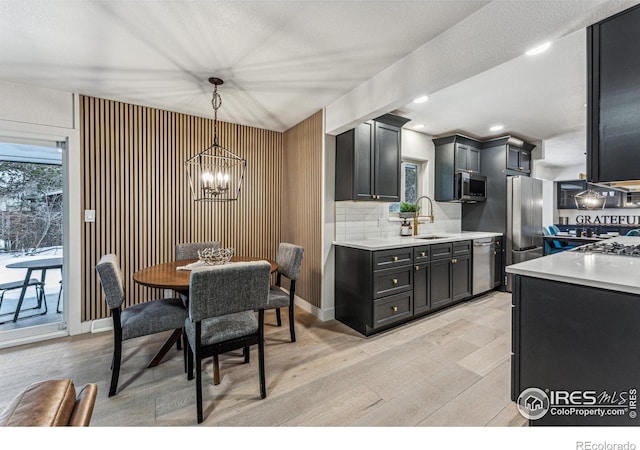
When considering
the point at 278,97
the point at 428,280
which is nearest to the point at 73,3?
the point at 278,97

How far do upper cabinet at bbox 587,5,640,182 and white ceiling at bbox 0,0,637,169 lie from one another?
0.68 ft

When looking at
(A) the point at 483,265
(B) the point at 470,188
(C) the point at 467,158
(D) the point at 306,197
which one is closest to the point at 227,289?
(D) the point at 306,197

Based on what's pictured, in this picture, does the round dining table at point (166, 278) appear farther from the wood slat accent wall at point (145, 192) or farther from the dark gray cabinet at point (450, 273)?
the dark gray cabinet at point (450, 273)

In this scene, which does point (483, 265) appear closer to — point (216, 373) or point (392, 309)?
point (392, 309)

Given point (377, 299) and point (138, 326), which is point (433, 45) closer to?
point (377, 299)

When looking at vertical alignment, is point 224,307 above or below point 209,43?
below

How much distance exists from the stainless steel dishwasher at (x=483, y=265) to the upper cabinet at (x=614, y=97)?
2.51m

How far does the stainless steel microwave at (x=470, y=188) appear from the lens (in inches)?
164

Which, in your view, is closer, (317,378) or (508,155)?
(317,378)

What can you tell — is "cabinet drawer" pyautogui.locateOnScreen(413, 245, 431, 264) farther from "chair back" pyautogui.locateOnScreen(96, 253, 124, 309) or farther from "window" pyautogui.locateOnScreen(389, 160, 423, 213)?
"chair back" pyautogui.locateOnScreen(96, 253, 124, 309)

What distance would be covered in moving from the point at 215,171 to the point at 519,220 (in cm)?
436

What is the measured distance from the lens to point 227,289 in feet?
5.90

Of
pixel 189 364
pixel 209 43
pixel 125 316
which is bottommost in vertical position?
pixel 189 364

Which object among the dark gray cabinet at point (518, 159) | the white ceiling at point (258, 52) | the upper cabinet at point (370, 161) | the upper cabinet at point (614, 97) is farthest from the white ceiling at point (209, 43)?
the dark gray cabinet at point (518, 159)
